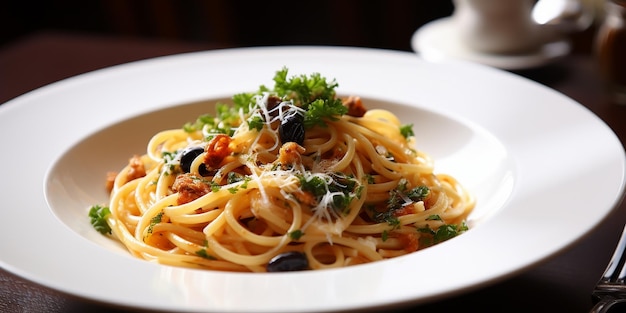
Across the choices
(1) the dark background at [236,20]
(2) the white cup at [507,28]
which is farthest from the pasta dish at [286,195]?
(1) the dark background at [236,20]

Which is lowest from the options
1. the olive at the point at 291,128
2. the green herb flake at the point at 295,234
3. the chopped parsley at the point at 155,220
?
the chopped parsley at the point at 155,220

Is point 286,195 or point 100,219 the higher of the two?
point 286,195

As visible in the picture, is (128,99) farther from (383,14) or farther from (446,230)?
(383,14)

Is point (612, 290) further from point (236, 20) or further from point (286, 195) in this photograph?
point (236, 20)

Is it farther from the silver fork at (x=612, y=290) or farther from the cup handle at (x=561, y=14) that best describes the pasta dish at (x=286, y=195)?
the cup handle at (x=561, y=14)

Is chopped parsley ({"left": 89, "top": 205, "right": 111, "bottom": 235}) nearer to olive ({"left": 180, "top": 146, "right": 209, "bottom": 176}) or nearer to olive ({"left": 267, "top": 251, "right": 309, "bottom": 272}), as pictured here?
olive ({"left": 180, "top": 146, "right": 209, "bottom": 176})

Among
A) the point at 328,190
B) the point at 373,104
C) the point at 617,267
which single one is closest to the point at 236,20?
the point at 373,104

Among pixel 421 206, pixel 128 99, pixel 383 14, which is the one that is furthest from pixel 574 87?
pixel 383 14
